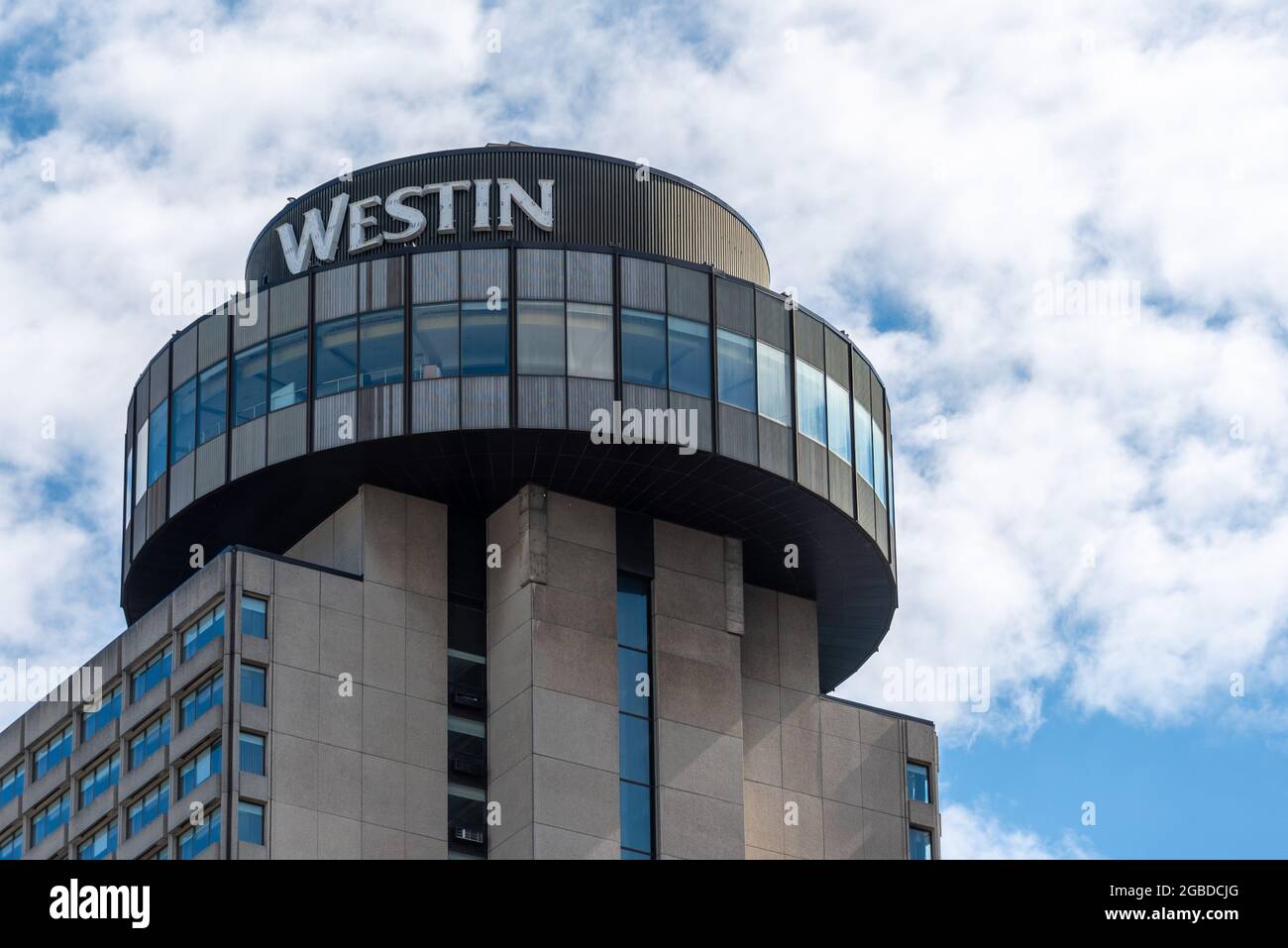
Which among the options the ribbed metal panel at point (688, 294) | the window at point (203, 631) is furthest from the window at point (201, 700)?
the ribbed metal panel at point (688, 294)

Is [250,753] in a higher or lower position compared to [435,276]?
lower

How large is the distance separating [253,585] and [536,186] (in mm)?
19382

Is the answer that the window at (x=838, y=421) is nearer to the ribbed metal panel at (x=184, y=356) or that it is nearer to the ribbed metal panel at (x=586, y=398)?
the ribbed metal panel at (x=586, y=398)

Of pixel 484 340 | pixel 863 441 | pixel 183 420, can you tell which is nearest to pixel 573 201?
pixel 484 340

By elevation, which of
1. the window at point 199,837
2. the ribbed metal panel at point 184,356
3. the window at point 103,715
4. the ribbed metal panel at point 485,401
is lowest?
→ the window at point 199,837

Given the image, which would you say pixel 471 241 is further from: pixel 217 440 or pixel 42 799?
pixel 42 799

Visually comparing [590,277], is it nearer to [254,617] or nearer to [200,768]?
[254,617]

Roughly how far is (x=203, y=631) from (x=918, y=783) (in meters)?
30.2

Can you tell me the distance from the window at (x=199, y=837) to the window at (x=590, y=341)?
2047 cm

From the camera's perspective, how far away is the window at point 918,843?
106 metres

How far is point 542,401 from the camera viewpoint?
317 feet
